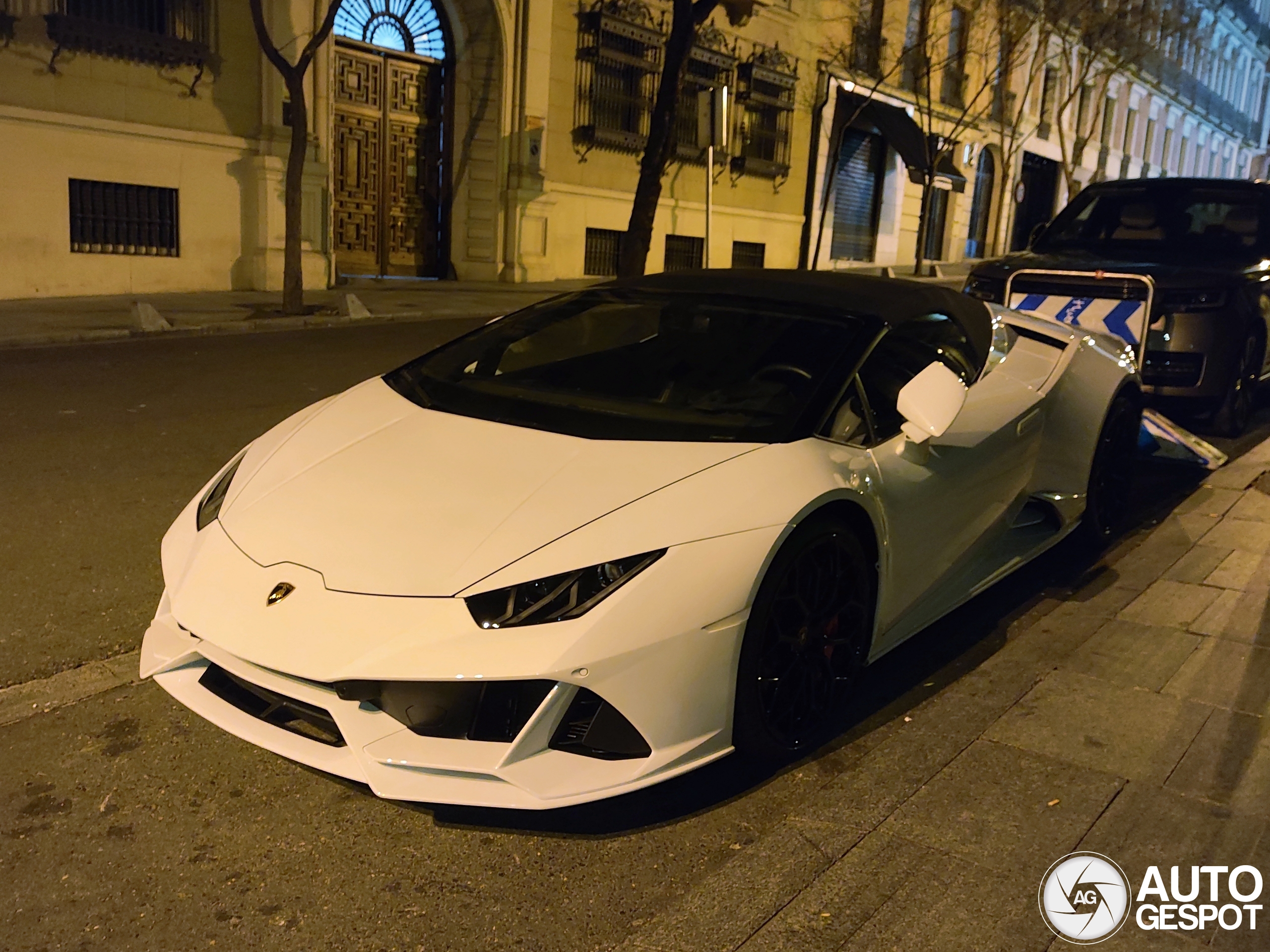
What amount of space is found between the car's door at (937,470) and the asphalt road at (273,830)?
36cm

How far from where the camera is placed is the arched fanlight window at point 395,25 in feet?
56.1

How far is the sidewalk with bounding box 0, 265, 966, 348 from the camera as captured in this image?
10664 millimetres

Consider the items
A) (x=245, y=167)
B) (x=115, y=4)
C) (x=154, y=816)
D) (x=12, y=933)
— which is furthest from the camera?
(x=245, y=167)

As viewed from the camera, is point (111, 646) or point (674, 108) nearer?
point (111, 646)

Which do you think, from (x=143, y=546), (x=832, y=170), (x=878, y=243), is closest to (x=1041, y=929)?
(x=143, y=546)

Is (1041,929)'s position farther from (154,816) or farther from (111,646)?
(111,646)

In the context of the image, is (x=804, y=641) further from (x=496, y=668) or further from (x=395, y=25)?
(x=395, y=25)

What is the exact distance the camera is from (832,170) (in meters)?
26.0

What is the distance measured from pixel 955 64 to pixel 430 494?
31.1 metres

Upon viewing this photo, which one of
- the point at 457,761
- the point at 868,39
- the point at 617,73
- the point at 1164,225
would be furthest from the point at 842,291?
the point at 868,39

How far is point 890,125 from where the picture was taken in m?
27.0

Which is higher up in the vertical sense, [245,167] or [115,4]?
[115,4]

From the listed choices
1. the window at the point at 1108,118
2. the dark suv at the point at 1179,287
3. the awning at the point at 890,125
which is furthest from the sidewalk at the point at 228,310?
the window at the point at 1108,118

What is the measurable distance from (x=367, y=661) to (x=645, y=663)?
24.0 inches
